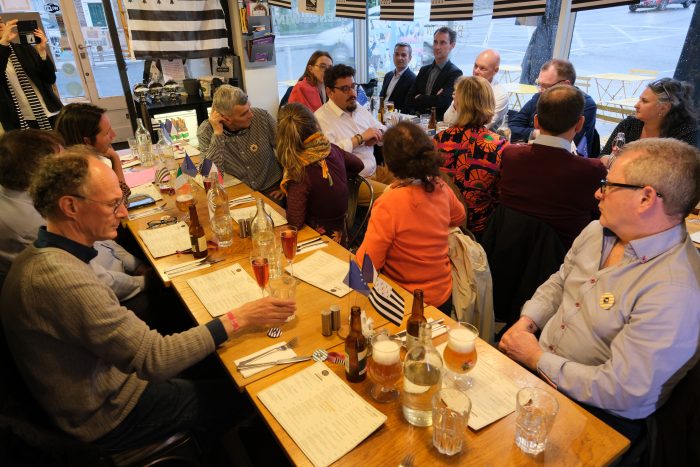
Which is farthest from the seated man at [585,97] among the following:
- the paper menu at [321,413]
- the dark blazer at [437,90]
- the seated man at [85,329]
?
the seated man at [85,329]

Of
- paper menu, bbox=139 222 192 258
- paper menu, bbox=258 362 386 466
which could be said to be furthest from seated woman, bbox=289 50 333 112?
paper menu, bbox=258 362 386 466

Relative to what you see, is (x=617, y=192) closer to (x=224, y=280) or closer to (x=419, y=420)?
(x=419, y=420)

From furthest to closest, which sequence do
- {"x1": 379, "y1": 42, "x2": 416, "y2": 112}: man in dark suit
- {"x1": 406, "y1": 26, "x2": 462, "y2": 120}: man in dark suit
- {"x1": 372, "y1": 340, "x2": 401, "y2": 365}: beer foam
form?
{"x1": 379, "y1": 42, "x2": 416, "y2": 112}: man in dark suit, {"x1": 406, "y1": 26, "x2": 462, "y2": 120}: man in dark suit, {"x1": 372, "y1": 340, "x2": 401, "y2": 365}: beer foam

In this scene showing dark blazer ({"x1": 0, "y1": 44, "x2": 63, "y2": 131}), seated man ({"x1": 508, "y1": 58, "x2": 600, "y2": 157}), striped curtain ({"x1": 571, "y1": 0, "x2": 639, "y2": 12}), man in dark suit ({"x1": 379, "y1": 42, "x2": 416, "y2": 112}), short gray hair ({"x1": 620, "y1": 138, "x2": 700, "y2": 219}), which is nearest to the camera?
short gray hair ({"x1": 620, "y1": 138, "x2": 700, "y2": 219})

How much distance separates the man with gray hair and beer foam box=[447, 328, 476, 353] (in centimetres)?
216

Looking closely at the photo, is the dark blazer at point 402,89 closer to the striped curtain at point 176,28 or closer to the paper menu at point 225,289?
the striped curtain at point 176,28

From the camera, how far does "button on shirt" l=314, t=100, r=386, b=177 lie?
363cm

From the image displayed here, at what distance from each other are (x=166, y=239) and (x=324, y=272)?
35.3 inches

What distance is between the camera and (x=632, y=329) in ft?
4.25

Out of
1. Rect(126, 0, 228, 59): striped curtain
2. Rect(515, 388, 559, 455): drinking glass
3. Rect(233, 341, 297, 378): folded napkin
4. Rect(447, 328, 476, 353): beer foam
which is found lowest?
Rect(233, 341, 297, 378): folded napkin

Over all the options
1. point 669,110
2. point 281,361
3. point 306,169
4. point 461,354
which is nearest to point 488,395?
point 461,354

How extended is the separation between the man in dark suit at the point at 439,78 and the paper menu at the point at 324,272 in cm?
344

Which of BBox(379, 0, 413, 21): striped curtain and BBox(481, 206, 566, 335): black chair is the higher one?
BBox(379, 0, 413, 21): striped curtain

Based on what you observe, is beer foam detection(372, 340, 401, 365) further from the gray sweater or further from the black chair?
the black chair
